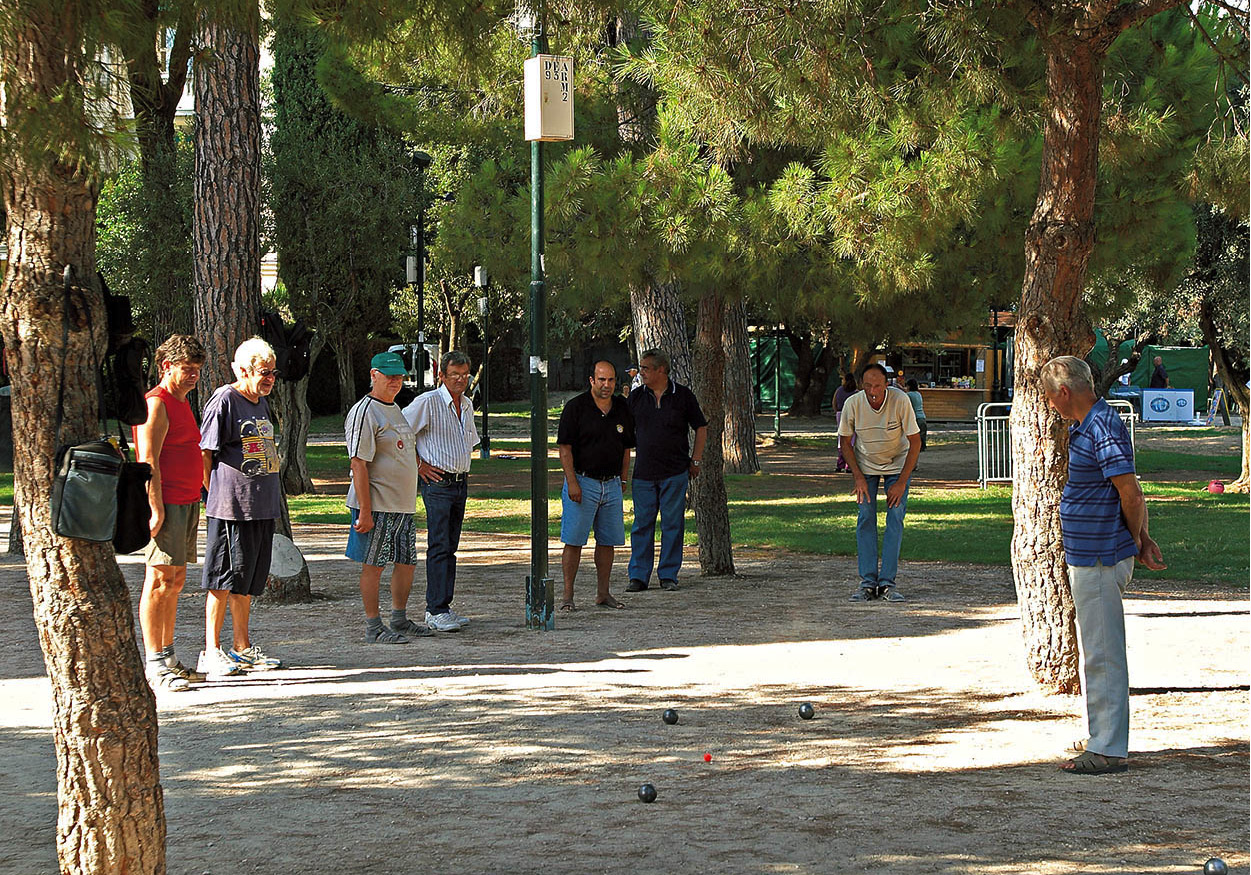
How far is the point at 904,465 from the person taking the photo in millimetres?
10875

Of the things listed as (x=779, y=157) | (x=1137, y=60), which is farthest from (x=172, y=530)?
(x=1137, y=60)

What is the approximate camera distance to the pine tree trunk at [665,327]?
15.6 metres

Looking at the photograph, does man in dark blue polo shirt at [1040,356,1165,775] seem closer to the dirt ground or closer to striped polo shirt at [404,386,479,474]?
the dirt ground

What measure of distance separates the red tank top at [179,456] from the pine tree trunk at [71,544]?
3.51 m

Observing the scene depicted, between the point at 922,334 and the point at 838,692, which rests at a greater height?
the point at 922,334

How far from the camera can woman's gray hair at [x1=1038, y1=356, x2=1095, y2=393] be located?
596 centimetres

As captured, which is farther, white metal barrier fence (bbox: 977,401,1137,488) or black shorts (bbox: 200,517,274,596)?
white metal barrier fence (bbox: 977,401,1137,488)

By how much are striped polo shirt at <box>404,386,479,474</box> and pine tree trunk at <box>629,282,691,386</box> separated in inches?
245

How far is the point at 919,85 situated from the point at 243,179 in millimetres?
5358

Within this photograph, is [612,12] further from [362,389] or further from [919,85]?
[362,389]

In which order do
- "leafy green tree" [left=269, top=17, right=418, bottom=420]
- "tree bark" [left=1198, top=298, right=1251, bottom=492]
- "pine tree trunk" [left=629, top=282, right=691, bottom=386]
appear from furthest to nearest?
"leafy green tree" [left=269, top=17, right=418, bottom=420], "tree bark" [left=1198, top=298, right=1251, bottom=492], "pine tree trunk" [left=629, top=282, right=691, bottom=386]

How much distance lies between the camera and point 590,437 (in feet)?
34.3

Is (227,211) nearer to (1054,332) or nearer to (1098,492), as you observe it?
(1054,332)

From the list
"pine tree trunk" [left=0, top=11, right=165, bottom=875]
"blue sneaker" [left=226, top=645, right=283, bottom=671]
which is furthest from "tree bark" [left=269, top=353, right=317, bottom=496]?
"pine tree trunk" [left=0, top=11, right=165, bottom=875]
